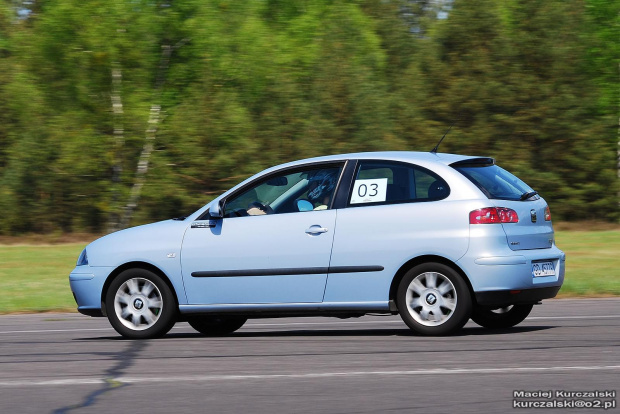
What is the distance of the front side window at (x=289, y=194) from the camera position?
922 cm

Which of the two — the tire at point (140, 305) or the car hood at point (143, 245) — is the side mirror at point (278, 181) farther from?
the tire at point (140, 305)

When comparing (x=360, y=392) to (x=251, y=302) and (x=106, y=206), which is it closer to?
(x=251, y=302)

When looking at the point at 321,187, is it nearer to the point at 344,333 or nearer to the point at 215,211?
the point at 215,211

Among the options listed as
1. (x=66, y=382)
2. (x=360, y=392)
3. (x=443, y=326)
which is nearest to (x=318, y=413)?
(x=360, y=392)

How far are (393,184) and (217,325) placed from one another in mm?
2413

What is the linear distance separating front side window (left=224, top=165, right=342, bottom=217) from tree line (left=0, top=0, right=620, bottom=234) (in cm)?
1807

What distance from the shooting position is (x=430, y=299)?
8.72 meters

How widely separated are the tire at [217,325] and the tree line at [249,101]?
17719mm

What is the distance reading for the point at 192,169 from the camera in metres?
29.1

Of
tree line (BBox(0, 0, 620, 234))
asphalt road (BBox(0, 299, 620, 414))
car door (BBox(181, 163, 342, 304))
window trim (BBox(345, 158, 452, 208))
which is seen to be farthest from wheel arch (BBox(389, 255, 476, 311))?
tree line (BBox(0, 0, 620, 234))

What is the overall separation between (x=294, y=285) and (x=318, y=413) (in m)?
3.54

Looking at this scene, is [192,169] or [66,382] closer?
[66,382]

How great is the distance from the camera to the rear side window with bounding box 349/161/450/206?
891cm

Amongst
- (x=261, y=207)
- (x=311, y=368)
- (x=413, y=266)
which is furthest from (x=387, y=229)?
(x=311, y=368)
